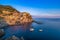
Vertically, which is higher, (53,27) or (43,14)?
(43,14)

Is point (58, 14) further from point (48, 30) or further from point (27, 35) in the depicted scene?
point (27, 35)

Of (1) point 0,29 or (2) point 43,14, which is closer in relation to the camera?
(1) point 0,29

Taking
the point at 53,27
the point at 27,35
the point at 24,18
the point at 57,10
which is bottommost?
the point at 27,35

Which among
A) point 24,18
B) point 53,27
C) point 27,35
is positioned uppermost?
point 24,18

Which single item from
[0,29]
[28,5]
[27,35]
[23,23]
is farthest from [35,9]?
[0,29]

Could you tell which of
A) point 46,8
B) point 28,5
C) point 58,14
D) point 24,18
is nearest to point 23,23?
point 24,18

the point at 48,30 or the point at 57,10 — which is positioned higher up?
the point at 57,10

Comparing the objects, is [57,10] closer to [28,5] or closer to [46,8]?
[46,8]
